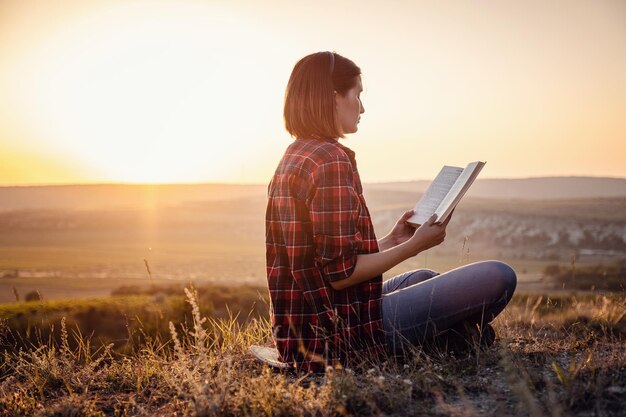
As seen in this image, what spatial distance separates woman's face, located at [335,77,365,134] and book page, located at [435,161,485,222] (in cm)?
63

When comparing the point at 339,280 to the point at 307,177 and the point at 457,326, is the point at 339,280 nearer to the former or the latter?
the point at 307,177

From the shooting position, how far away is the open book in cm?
291

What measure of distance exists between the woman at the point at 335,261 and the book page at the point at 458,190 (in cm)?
8

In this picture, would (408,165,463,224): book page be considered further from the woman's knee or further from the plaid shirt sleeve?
the plaid shirt sleeve

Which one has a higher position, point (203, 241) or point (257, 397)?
point (257, 397)

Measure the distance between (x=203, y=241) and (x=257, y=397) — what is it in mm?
61097

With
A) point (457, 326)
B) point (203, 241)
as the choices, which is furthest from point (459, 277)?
point (203, 241)

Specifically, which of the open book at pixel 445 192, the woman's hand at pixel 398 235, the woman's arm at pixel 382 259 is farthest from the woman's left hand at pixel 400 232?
the woman's arm at pixel 382 259

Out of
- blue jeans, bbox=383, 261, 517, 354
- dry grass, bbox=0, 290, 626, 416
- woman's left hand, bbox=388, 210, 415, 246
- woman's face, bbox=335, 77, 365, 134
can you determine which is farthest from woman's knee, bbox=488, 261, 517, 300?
woman's face, bbox=335, 77, 365, 134

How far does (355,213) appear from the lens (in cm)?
280

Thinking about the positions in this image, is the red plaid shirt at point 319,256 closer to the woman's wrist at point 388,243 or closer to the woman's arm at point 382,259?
the woman's arm at point 382,259

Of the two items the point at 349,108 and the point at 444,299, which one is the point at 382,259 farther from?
the point at 349,108

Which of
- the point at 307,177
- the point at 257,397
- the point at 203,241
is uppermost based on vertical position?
the point at 307,177

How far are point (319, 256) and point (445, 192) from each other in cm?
86
